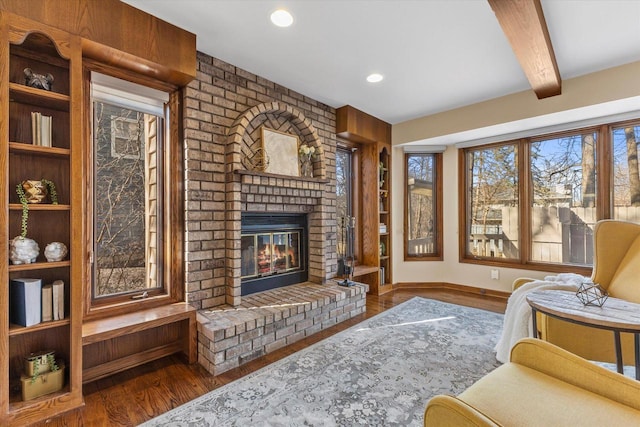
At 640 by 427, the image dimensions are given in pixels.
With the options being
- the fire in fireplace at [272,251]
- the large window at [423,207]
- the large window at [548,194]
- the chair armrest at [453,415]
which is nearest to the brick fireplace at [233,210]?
the fire in fireplace at [272,251]

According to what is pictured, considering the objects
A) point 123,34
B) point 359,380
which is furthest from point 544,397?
point 123,34

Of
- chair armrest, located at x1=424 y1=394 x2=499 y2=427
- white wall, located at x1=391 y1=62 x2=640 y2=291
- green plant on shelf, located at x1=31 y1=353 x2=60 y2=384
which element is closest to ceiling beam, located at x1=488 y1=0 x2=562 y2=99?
white wall, located at x1=391 y1=62 x2=640 y2=291

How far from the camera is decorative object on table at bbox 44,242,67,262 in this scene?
179cm

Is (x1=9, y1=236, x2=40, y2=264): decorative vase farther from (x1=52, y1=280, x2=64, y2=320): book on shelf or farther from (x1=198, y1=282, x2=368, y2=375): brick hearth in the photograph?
(x1=198, y1=282, x2=368, y2=375): brick hearth

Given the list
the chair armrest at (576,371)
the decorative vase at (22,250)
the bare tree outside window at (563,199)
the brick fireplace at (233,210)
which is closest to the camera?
the chair armrest at (576,371)

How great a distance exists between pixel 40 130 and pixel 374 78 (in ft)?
8.95

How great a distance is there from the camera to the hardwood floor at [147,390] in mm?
1739

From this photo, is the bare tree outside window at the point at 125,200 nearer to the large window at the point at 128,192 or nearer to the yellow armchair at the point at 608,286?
the large window at the point at 128,192

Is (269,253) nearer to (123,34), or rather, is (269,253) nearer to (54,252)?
(54,252)

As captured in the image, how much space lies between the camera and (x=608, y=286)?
2.33m

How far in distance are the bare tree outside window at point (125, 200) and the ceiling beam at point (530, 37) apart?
2.69 metres

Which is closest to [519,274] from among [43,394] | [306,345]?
[306,345]

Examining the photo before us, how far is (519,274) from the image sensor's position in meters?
4.08

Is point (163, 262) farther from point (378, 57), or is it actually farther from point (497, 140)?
point (497, 140)
